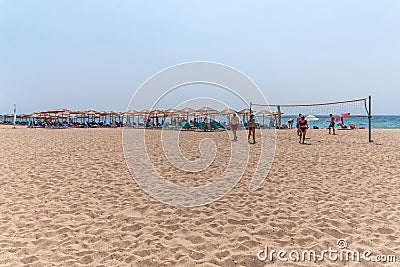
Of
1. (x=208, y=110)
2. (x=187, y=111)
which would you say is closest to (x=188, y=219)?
(x=208, y=110)

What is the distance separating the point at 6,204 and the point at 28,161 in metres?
4.30

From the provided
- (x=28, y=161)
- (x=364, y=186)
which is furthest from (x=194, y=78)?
(x=28, y=161)

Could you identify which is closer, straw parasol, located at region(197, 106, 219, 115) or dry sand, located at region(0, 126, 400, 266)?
dry sand, located at region(0, 126, 400, 266)

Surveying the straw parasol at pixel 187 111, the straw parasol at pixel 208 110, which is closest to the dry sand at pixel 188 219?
the straw parasol at pixel 208 110

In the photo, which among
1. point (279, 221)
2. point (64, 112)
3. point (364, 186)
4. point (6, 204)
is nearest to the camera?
point (279, 221)

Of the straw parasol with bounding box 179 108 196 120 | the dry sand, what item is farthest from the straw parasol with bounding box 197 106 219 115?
the dry sand

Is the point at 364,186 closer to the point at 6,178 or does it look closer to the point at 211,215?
the point at 211,215

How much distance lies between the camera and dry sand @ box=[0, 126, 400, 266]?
3150 mm

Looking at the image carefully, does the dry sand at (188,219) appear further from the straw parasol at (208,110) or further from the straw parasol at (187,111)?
the straw parasol at (187,111)

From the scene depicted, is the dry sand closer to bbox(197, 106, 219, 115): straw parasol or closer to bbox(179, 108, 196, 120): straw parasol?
bbox(197, 106, 219, 115): straw parasol

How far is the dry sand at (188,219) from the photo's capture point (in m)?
3.15

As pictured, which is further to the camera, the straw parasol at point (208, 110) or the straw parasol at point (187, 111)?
the straw parasol at point (187, 111)

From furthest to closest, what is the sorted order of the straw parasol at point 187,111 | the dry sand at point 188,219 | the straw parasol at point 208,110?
the straw parasol at point 187,111 < the straw parasol at point 208,110 < the dry sand at point 188,219

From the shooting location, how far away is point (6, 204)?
476cm
